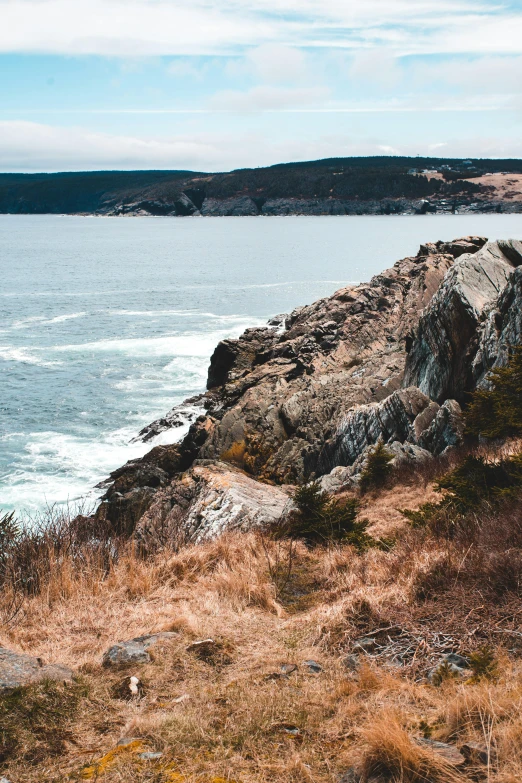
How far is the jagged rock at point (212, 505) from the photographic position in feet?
35.0

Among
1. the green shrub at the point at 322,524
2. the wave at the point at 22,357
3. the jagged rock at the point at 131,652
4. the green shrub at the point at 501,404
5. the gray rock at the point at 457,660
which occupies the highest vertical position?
the green shrub at the point at 501,404

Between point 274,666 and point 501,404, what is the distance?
19.6 ft

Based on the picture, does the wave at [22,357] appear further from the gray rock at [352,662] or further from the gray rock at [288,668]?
the gray rock at [352,662]

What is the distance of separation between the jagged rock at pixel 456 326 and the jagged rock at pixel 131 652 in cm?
Answer: 1311

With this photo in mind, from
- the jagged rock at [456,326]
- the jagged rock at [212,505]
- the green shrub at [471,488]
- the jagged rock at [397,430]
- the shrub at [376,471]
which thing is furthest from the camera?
the jagged rock at [456,326]

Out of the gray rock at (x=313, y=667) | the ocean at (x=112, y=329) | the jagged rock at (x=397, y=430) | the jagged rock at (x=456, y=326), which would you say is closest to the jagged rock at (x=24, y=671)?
the gray rock at (x=313, y=667)

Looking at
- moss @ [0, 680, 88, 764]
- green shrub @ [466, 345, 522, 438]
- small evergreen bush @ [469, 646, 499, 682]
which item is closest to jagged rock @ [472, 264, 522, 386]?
green shrub @ [466, 345, 522, 438]

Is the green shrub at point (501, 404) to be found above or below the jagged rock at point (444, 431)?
above

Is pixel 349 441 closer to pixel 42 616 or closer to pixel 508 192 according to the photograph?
pixel 42 616

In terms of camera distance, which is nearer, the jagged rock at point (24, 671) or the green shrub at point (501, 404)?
the jagged rock at point (24, 671)

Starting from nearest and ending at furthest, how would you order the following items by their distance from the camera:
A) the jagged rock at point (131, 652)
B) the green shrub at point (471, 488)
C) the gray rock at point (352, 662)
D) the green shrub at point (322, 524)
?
1. the gray rock at point (352, 662)
2. the jagged rock at point (131, 652)
3. the green shrub at point (471, 488)
4. the green shrub at point (322, 524)

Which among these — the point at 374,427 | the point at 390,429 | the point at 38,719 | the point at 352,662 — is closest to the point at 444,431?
the point at 390,429

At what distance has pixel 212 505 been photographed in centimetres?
1171

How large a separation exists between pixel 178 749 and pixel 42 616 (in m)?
2.94
